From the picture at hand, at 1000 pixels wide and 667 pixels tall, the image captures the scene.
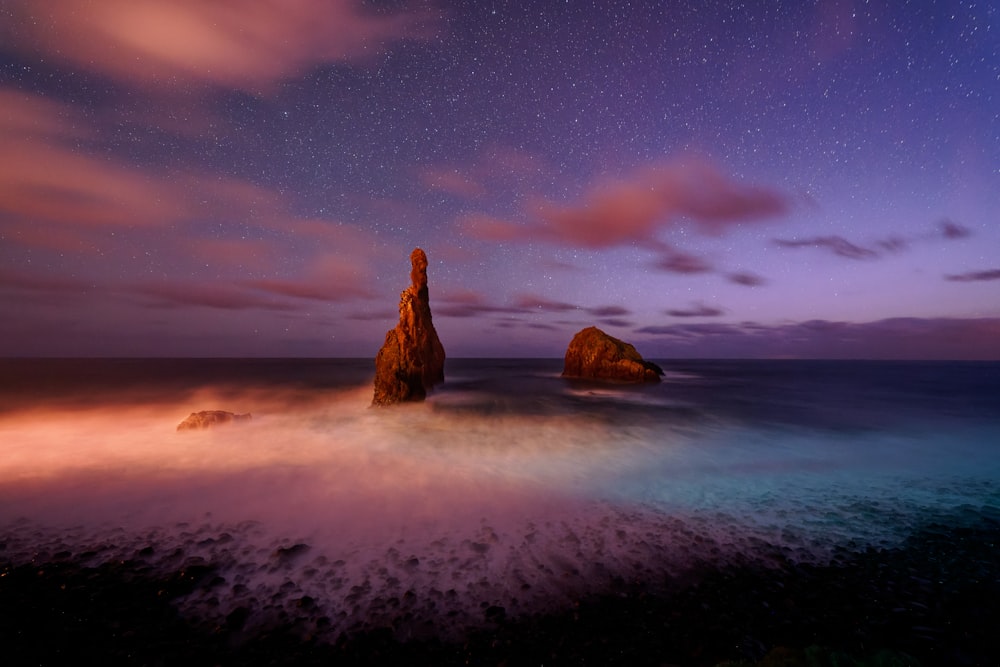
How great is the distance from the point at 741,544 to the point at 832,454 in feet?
45.8

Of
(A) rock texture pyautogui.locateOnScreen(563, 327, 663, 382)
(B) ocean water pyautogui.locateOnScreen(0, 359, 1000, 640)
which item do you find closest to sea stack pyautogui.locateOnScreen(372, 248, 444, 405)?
(B) ocean water pyautogui.locateOnScreen(0, 359, 1000, 640)

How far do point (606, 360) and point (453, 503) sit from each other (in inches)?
2124

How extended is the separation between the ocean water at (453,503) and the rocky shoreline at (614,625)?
0.36m

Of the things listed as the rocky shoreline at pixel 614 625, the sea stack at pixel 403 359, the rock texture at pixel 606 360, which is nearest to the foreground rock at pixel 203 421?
the sea stack at pixel 403 359

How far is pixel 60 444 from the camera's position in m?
20.8

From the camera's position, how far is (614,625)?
648 centimetres

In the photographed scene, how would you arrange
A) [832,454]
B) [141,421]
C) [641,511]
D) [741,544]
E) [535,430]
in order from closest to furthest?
[741,544], [641,511], [832,454], [535,430], [141,421]

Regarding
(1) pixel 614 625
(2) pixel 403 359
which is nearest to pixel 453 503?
(1) pixel 614 625

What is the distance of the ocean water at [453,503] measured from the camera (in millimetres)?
7812

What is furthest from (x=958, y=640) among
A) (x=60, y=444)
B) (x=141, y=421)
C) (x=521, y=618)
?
(x=141, y=421)

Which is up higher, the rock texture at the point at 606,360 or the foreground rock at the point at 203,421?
the rock texture at the point at 606,360

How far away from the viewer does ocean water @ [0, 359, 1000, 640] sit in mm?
7812

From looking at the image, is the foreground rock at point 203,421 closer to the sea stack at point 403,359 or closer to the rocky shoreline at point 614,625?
the sea stack at point 403,359

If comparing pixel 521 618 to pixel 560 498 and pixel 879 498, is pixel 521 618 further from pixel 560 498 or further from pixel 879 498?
pixel 879 498
